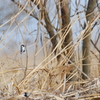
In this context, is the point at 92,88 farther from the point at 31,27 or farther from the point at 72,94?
the point at 31,27

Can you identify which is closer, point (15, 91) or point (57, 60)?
point (15, 91)

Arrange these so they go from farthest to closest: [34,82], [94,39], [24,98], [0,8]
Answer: [0,8], [94,39], [34,82], [24,98]

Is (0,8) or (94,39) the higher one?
(0,8)

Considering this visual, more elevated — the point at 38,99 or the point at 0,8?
the point at 0,8

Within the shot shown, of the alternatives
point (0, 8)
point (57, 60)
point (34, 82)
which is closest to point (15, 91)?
point (34, 82)

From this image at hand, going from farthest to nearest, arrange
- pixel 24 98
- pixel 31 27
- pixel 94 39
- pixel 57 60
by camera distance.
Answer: pixel 31 27, pixel 94 39, pixel 57 60, pixel 24 98

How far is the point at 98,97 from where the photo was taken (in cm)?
56

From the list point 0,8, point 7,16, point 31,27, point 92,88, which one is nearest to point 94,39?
point 31,27

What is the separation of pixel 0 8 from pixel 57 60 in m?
1.60

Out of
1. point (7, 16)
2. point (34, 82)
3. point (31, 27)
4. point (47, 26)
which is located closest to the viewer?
point (34, 82)

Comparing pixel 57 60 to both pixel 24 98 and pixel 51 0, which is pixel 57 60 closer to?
pixel 51 0

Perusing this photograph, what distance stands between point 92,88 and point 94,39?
94 centimetres

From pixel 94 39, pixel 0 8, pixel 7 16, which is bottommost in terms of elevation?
pixel 94 39

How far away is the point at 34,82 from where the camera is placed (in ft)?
2.81
